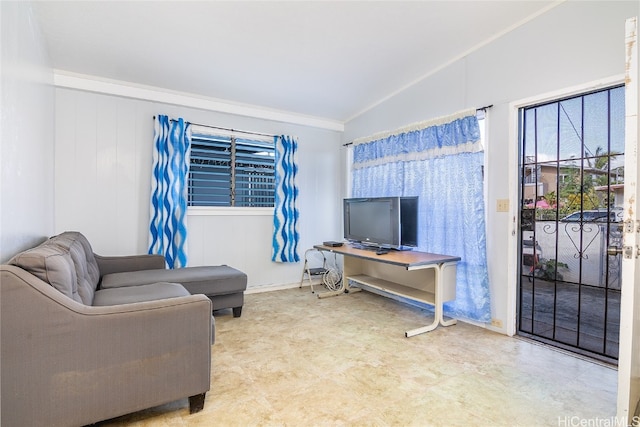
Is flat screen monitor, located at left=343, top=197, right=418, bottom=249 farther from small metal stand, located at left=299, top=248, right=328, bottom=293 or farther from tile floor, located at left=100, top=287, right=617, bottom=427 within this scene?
tile floor, located at left=100, top=287, right=617, bottom=427

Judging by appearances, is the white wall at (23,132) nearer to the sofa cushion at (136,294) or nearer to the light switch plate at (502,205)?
the sofa cushion at (136,294)

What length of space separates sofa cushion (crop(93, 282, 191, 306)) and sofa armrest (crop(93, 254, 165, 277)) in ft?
2.68

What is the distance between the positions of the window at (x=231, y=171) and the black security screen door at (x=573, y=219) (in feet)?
9.68

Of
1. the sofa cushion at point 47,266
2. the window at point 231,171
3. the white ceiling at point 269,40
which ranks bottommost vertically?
the sofa cushion at point 47,266

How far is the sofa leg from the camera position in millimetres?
1657

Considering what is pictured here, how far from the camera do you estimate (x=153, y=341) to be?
1542 millimetres

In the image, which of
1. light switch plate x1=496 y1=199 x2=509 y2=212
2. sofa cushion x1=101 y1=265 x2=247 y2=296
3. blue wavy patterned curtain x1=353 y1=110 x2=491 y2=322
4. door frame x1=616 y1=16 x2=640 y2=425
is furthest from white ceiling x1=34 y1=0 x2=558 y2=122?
sofa cushion x1=101 y1=265 x2=247 y2=296

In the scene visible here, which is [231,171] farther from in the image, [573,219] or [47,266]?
[573,219]

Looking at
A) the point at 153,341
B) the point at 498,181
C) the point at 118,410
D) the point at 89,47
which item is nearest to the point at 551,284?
the point at 498,181

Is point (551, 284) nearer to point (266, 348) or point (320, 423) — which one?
point (320, 423)

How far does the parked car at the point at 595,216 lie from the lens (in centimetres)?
213

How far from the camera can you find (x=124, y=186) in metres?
3.45

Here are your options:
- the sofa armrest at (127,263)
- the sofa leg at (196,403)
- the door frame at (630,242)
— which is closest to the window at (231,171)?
the sofa armrest at (127,263)

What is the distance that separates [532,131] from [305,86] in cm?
225
